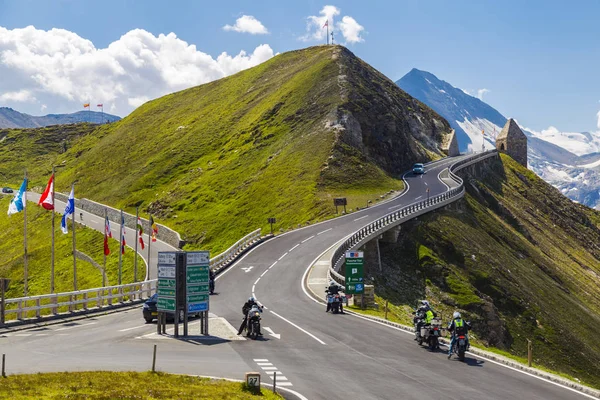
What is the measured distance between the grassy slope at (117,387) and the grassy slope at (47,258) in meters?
53.9

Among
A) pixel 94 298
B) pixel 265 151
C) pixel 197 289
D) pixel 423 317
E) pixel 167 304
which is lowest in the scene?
pixel 94 298

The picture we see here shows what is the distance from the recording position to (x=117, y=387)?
675 inches

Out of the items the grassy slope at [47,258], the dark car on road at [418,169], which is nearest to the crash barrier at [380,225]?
the grassy slope at [47,258]

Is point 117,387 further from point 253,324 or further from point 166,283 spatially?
point 166,283

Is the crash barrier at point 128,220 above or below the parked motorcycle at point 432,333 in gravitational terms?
above

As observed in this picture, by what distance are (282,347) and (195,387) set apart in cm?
857

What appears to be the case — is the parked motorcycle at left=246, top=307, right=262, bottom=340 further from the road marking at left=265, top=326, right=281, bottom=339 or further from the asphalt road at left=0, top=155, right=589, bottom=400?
the road marking at left=265, top=326, right=281, bottom=339

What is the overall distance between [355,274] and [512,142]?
147 m

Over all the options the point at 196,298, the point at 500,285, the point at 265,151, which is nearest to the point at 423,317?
the point at 196,298

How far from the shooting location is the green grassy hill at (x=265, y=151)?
325 ft

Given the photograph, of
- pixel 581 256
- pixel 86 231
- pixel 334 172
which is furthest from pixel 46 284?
pixel 581 256

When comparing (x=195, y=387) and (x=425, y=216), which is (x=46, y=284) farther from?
(x=195, y=387)

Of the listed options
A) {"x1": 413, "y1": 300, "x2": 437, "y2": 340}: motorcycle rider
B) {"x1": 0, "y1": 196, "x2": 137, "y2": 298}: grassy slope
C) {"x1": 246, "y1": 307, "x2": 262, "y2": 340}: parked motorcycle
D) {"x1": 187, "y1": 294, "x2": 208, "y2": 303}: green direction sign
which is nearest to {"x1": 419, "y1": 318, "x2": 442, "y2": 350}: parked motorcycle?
{"x1": 413, "y1": 300, "x2": 437, "y2": 340}: motorcycle rider

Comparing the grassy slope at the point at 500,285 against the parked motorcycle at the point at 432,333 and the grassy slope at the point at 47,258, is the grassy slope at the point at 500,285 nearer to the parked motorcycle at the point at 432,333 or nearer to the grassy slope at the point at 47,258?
the parked motorcycle at the point at 432,333
